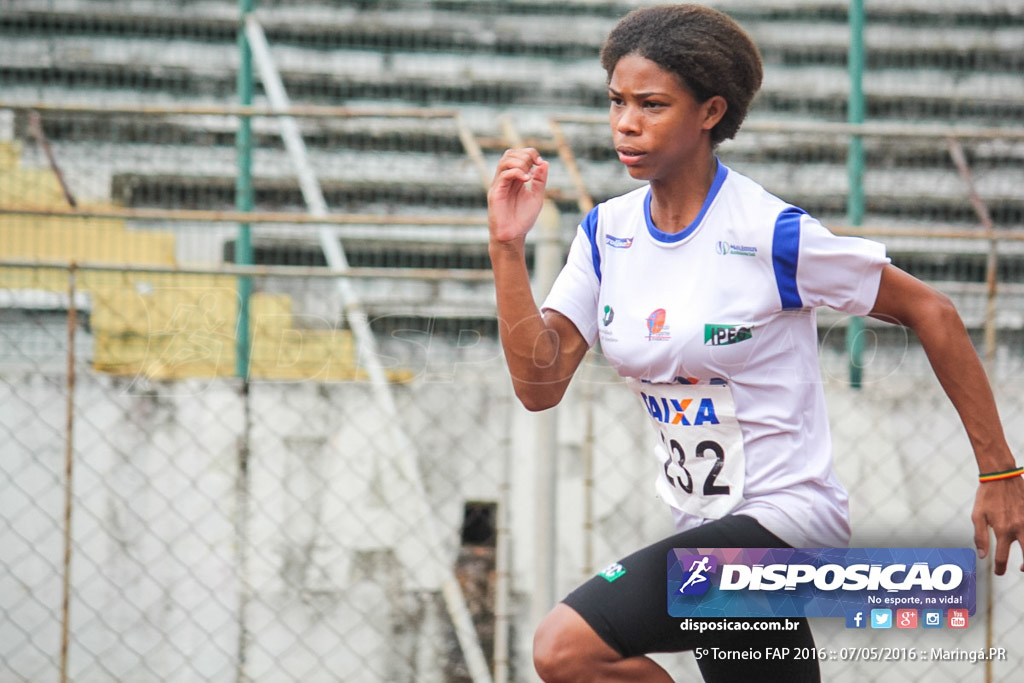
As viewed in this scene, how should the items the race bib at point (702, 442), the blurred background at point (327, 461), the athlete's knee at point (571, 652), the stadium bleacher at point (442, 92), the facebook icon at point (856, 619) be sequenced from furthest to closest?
the stadium bleacher at point (442, 92)
the blurred background at point (327, 461)
the facebook icon at point (856, 619)
the race bib at point (702, 442)
the athlete's knee at point (571, 652)

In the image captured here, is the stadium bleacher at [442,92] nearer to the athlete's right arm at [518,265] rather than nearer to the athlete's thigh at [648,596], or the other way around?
the athlete's right arm at [518,265]

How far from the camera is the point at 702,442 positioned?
2090 millimetres

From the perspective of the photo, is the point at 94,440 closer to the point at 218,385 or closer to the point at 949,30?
the point at 218,385

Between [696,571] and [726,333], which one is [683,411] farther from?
[696,571]

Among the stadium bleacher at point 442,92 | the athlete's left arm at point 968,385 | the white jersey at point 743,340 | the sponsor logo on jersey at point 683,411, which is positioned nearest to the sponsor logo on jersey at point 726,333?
the white jersey at point 743,340

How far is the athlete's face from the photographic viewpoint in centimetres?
205

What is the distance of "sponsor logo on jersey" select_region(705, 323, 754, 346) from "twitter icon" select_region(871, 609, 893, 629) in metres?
0.65

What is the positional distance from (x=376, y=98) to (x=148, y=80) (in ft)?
4.61

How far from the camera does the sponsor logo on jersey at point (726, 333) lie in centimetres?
202

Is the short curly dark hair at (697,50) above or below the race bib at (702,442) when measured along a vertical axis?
above

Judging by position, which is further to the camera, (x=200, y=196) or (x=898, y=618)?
(x=200, y=196)

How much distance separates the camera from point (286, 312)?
4.30 meters

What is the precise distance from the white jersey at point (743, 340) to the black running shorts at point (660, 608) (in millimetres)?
61

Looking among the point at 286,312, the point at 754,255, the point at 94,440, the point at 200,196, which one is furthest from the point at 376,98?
the point at 754,255
